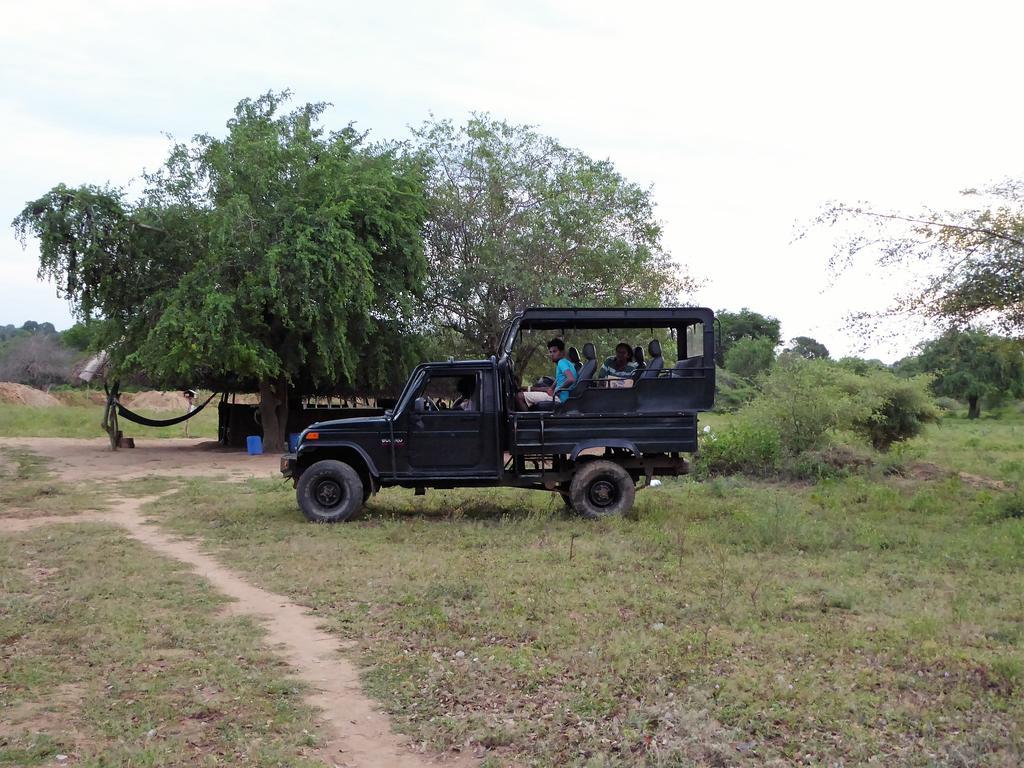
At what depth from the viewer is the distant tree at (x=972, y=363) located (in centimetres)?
1227

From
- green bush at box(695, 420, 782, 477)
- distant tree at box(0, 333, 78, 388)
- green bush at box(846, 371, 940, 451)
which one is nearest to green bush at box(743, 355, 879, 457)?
green bush at box(695, 420, 782, 477)

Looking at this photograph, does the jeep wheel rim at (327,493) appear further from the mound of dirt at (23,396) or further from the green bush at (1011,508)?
the mound of dirt at (23,396)

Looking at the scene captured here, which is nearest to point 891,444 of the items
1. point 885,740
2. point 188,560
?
point 188,560

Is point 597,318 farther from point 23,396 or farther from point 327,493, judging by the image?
point 23,396

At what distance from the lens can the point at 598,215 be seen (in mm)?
24641

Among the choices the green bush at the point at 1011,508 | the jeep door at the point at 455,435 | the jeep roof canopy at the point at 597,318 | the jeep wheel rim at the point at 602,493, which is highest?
the jeep roof canopy at the point at 597,318

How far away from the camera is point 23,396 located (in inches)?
1764

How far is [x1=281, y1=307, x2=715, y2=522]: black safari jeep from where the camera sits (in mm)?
11562

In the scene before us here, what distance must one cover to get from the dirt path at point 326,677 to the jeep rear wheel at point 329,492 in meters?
1.87

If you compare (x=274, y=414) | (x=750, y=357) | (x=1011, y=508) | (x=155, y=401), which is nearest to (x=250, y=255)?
(x=274, y=414)

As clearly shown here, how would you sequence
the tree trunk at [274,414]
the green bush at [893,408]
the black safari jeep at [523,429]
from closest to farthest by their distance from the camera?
the black safari jeep at [523,429] → the green bush at [893,408] → the tree trunk at [274,414]

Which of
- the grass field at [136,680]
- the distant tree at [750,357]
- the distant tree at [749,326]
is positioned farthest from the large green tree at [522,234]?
the distant tree at [749,326]

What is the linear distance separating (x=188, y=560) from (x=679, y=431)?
5.67 m

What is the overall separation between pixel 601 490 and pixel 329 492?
3.31 metres
